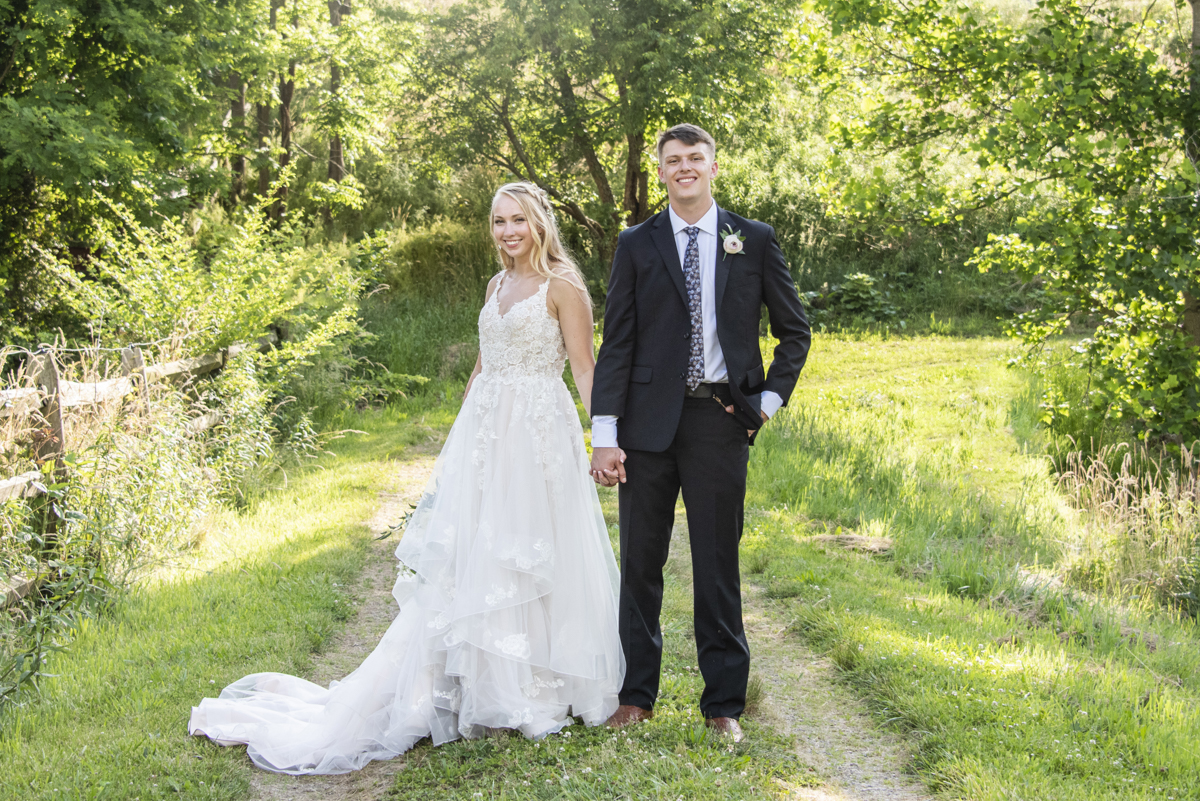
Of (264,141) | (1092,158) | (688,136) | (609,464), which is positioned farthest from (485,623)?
(264,141)

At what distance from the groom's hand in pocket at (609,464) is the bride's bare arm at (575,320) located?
429 millimetres

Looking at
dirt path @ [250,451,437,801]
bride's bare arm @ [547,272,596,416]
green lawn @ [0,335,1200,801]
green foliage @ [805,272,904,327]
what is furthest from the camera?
green foliage @ [805,272,904,327]

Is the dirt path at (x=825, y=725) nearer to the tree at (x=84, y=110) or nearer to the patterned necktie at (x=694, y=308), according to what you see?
the patterned necktie at (x=694, y=308)

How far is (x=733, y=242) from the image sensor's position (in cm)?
327

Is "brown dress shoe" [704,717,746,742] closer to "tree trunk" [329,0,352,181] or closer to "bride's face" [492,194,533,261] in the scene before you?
"bride's face" [492,194,533,261]

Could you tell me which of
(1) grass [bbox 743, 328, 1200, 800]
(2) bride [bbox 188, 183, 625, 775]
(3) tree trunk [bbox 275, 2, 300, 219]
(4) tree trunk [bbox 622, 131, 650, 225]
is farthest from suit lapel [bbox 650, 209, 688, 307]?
(3) tree trunk [bbox 275, 2, 300, 219]

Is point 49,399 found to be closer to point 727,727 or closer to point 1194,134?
point 727,727

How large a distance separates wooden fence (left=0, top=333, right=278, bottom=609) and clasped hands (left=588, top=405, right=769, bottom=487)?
283cm

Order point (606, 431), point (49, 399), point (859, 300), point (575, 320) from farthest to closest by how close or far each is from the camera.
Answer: point (859, 300) < point (49, 399) < point (575, 320) < point (606, 431)

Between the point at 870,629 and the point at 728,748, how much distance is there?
4.86 ft

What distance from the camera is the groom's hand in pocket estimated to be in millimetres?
3342

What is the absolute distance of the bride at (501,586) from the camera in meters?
3.45

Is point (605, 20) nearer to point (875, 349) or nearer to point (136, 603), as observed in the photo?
point (875, 349)

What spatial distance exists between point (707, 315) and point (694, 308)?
5cm
